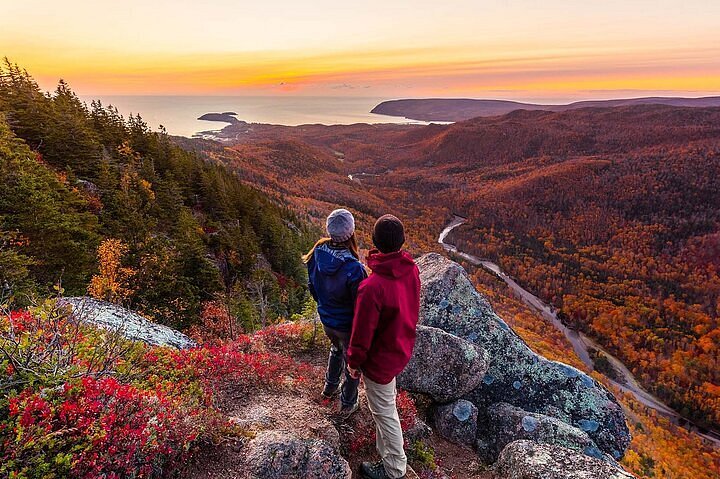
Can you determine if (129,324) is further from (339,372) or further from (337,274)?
(337,274)

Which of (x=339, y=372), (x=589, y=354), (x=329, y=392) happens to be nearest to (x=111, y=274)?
(x=329, y=392)

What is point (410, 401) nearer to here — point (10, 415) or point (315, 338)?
point (315, 338)

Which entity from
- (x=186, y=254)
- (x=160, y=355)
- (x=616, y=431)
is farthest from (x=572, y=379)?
(x=186, y=254)

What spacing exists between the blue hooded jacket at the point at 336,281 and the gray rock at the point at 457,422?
510 cm

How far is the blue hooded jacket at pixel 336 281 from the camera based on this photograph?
218 inches

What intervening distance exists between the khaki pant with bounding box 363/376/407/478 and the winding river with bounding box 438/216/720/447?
80817mm

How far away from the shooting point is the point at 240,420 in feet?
21.4

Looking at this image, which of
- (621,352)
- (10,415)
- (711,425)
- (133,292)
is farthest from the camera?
(621,352)

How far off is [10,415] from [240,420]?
3285mm

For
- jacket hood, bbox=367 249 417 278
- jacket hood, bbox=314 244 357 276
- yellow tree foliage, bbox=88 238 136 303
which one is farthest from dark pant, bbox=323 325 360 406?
yellow tree foliage, bbox=88 238 136 303

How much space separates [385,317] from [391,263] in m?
0.80

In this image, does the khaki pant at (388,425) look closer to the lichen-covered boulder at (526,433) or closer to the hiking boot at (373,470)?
the hiking boot at (373,470)

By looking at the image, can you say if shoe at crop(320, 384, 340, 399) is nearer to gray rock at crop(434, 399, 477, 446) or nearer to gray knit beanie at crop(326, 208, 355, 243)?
gray rock at crop(434, 399, 477, 446)

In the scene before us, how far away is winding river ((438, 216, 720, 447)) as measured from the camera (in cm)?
6219
